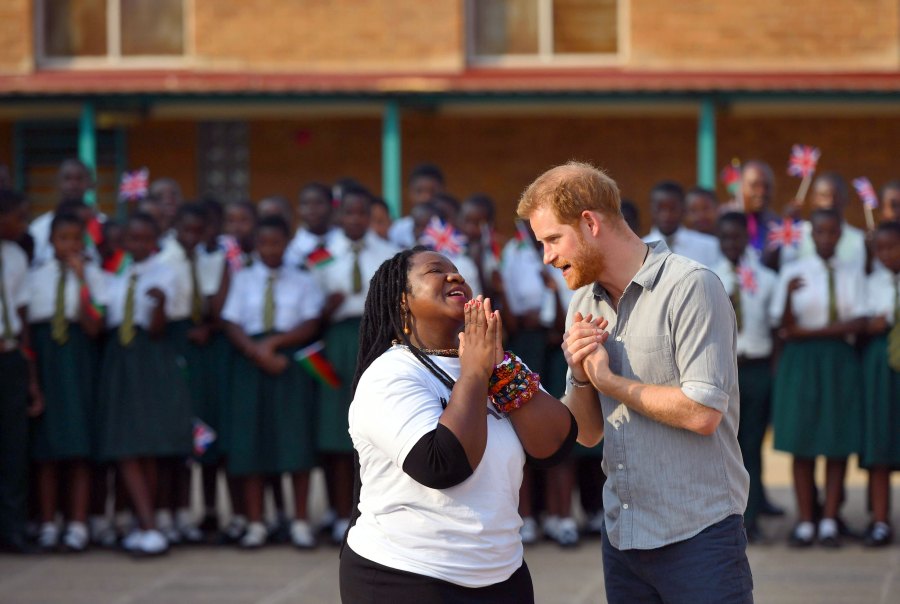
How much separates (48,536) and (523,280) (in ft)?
10.0

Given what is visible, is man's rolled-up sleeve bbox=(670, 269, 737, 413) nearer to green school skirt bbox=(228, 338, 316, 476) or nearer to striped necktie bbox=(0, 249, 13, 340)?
green school skirt bbox=(228, 338, 316, 476)

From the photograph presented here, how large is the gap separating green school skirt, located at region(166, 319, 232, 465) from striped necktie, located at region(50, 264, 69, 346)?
0.59m

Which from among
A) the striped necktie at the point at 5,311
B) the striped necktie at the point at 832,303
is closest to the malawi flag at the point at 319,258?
the striped necktie at the point at 5,311

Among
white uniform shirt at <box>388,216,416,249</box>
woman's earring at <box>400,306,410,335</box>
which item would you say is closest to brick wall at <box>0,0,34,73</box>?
white uniform shirt at <box>388,216,416,249</box>

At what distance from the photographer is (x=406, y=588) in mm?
3721

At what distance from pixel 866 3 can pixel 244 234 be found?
31.3ft

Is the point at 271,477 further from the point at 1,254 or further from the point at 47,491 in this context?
the point at 1,254

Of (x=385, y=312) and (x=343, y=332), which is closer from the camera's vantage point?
(x=385, y=312)

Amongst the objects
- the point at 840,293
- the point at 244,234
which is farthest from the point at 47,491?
the point at 840,293

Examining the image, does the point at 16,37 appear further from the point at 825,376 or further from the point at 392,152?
the point at 825,376

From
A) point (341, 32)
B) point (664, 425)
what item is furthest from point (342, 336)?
point (341, 32)

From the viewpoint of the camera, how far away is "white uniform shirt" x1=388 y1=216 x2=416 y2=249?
9219mm

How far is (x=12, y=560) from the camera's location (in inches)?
316

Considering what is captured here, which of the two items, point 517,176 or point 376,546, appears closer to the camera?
point 376,546
